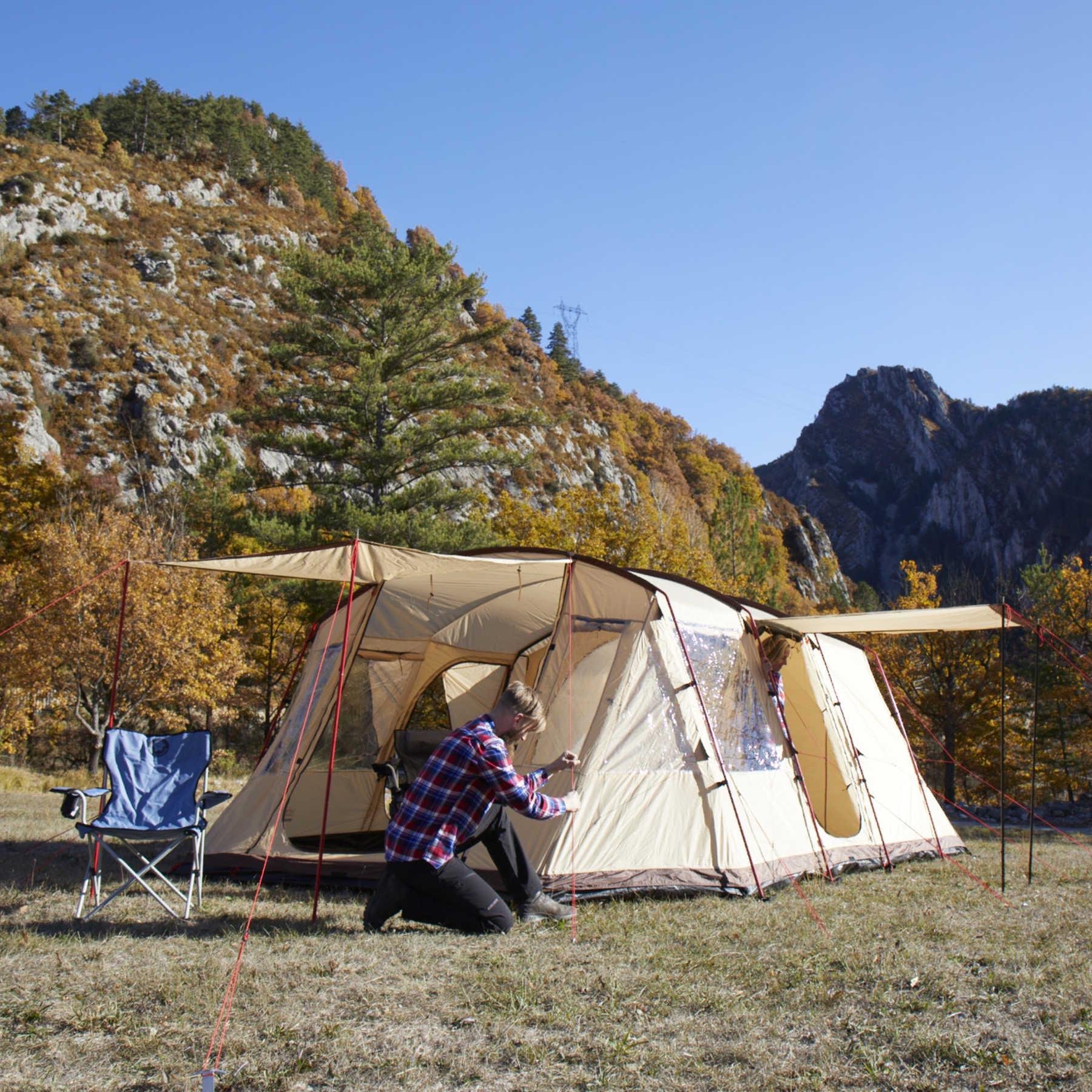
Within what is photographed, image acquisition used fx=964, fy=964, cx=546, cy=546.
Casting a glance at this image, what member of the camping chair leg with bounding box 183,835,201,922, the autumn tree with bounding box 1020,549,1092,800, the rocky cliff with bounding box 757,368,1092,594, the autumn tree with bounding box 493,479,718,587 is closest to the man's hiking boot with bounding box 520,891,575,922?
the camping chair leg with bounding box 183,835,201,922

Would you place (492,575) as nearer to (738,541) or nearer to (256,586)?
(256,586)

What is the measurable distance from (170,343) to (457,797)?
3942 cm

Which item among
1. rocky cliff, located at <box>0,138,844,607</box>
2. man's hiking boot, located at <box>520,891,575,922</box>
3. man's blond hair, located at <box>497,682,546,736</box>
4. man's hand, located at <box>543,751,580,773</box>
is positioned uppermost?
rocky cliff, located at <box>0,138,844,607</box>

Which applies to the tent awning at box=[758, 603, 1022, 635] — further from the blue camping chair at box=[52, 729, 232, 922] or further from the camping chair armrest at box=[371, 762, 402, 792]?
the blue camping chair at box=[52, 729, 232, 922]

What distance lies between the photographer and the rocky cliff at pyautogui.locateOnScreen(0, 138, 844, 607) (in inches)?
1336

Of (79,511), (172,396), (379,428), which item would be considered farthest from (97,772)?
(172,396)

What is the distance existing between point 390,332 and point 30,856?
14582mm

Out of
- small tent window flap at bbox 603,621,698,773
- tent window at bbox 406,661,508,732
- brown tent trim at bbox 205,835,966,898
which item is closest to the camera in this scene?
brown tent trim at bbox 205,835,966,898

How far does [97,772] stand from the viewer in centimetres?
1802

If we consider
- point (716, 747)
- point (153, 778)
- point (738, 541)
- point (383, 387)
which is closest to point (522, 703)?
point (716, 747)

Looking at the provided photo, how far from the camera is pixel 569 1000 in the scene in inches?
136

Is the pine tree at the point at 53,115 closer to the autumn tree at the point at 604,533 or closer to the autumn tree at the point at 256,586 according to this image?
the autumn tree at the point at 256,586

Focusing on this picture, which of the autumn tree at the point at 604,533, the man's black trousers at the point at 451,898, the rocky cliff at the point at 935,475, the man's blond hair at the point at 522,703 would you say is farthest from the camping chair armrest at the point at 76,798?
the rocky cliff at the point at 935,475

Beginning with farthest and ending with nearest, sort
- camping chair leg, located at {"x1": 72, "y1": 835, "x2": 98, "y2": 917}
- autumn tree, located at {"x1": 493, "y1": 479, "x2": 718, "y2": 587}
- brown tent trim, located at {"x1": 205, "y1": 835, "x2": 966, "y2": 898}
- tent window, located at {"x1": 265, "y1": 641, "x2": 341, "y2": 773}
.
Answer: autumn tree, located at {"x1": 493, "y1": 479, "x2": 718, "y2": 587} → tent window, located at {"x1": 265, "y1": 641, "x2": 341, "y2": 773} → brown tent trim, located at {"x1": 205, "y1": 835, "x2": 966, "y2": 898} → camping chair leg, located at {"x1": 72, "y1": 835, "x2": 98, "y2": 917}
